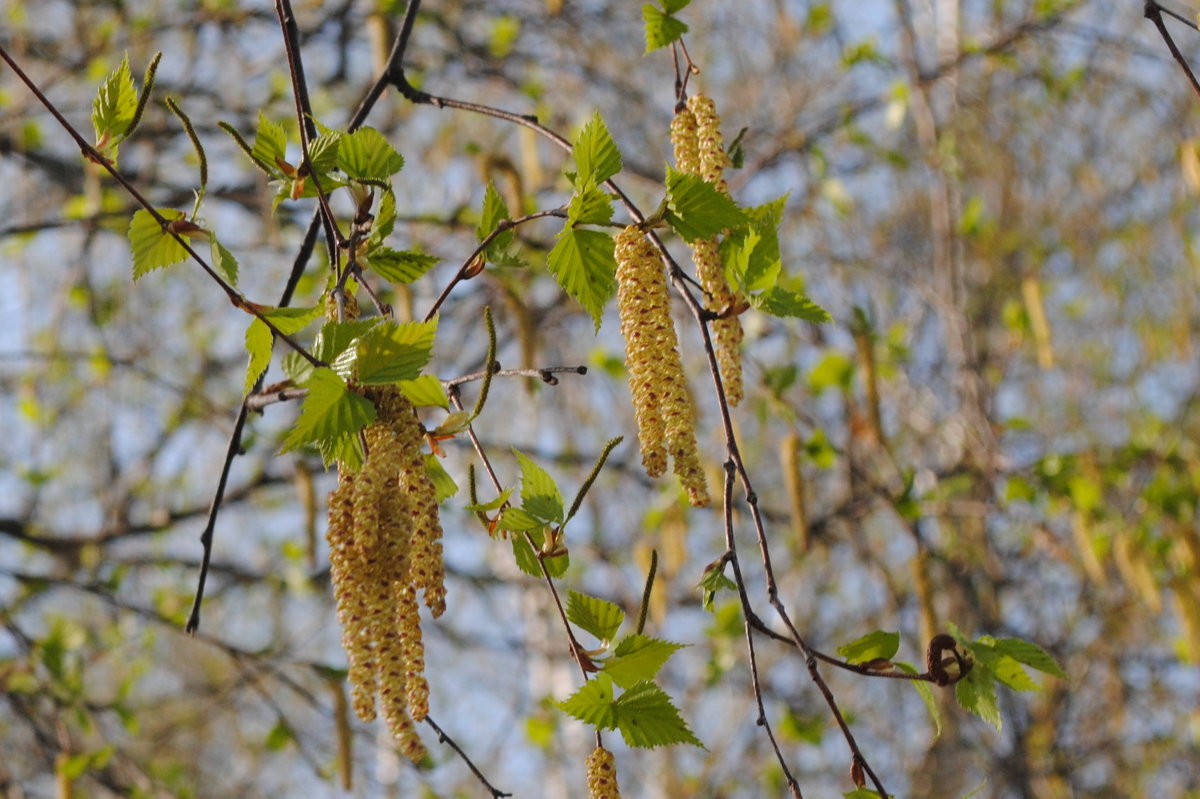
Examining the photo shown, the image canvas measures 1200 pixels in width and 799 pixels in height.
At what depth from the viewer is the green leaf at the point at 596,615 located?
→ 3.89ft

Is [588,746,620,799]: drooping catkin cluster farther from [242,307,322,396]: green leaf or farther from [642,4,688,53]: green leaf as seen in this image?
[642,4,688,53]: green leaf

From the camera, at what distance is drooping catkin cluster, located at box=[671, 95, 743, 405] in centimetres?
128

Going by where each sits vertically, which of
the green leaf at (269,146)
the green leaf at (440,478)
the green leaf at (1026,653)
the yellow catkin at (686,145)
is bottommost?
the green leaf at (1026,653)

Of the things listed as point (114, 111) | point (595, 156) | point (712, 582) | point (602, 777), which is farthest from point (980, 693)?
point (114, 111)

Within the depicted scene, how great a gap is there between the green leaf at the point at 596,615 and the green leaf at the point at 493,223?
34 cm

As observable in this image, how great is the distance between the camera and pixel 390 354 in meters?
1.04

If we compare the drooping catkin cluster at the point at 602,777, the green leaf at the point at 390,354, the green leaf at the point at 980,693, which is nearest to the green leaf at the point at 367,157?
the green leaf at the point at 390,354

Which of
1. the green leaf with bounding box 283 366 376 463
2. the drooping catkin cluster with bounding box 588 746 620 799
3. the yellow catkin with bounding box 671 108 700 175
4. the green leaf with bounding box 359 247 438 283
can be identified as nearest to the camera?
the green leaf with bounding box 283 366 376 463

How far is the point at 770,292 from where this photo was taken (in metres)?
1.26

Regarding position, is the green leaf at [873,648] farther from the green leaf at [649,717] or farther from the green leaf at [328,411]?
the green leaf at [328,411]

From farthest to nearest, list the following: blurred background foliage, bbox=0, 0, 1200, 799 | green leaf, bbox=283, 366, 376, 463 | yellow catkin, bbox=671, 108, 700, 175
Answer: blurred background foliage, bbox=0, 0, 1200, 799, yellow catkin, bbox=671, 108, 700, 175, green leaf, bbox=283, 366, 376, 463

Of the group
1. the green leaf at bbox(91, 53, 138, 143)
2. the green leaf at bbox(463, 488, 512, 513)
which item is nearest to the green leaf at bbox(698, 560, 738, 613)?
the green leaf at bbox(463, 488, 512, 513)

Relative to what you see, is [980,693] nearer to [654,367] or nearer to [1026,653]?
[1026,653]

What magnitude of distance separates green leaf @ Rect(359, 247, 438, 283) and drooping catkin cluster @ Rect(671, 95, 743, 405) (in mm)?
270
